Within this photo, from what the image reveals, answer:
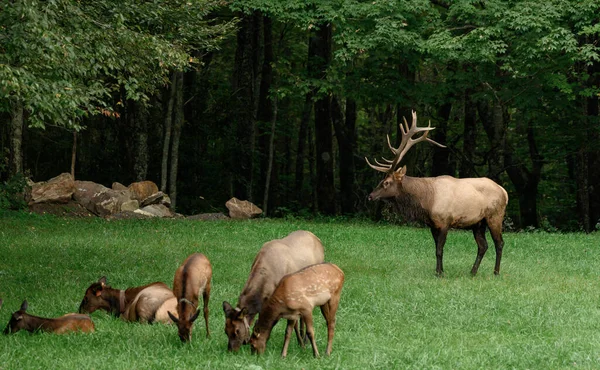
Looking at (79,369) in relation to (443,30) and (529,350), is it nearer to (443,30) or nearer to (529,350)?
(529,350)

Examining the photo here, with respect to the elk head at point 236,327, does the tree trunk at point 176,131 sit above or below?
above

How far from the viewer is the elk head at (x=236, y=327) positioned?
823 cm

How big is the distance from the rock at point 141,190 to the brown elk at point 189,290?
16803 millimetres

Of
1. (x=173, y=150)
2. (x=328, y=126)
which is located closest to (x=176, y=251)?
(x=173, y=150)

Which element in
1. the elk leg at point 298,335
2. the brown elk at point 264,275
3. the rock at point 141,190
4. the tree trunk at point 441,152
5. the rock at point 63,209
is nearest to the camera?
the brown elk at point 264,275

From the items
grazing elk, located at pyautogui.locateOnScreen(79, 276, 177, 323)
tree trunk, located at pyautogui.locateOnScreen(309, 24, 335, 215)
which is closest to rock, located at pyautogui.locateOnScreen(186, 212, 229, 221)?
tree trunk, located at pyautogui.locateOnScreen(309, 24, 335, 215)

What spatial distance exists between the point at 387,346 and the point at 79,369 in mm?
3258

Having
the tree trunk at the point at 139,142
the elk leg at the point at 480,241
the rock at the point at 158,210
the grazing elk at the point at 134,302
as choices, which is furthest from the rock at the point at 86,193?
the grazing elk at the point at 134,302

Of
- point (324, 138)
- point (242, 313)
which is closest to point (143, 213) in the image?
point (324, 138)

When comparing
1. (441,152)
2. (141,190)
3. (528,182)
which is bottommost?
(141,190)

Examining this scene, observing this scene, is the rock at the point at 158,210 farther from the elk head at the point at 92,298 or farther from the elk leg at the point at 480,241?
the elk head at the point at 92,298

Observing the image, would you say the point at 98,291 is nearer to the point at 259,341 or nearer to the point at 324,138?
the point at 259,341

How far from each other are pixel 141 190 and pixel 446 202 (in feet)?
44.8

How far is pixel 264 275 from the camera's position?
8.94 meters
